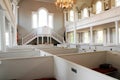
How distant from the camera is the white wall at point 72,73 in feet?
7.20

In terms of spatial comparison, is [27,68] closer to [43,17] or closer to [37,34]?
[37,34]

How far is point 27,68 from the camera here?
3.53 m

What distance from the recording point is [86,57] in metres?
4.51

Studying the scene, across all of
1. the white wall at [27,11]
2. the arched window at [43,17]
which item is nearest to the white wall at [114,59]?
the white wall at [27,11]

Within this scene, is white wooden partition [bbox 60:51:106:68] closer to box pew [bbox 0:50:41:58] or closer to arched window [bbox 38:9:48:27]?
box pew [bbox 0:50:41:58]

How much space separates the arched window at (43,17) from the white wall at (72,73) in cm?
1704

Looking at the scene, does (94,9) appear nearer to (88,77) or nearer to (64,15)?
(64,15)

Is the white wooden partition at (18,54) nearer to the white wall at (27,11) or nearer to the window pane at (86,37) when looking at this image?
the white wall at (27,11)

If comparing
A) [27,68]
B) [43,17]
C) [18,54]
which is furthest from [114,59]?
[43,17]

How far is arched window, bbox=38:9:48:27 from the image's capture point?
20266 millimetres

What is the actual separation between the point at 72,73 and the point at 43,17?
1833 cm

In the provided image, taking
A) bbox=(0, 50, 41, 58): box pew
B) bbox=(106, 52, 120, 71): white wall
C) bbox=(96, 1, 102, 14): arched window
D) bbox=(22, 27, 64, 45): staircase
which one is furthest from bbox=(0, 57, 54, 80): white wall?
bbox=(22, 27, 64, 45): staircase

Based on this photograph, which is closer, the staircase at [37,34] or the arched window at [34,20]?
the staircase at [37,34]

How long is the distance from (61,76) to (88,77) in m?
1.08
